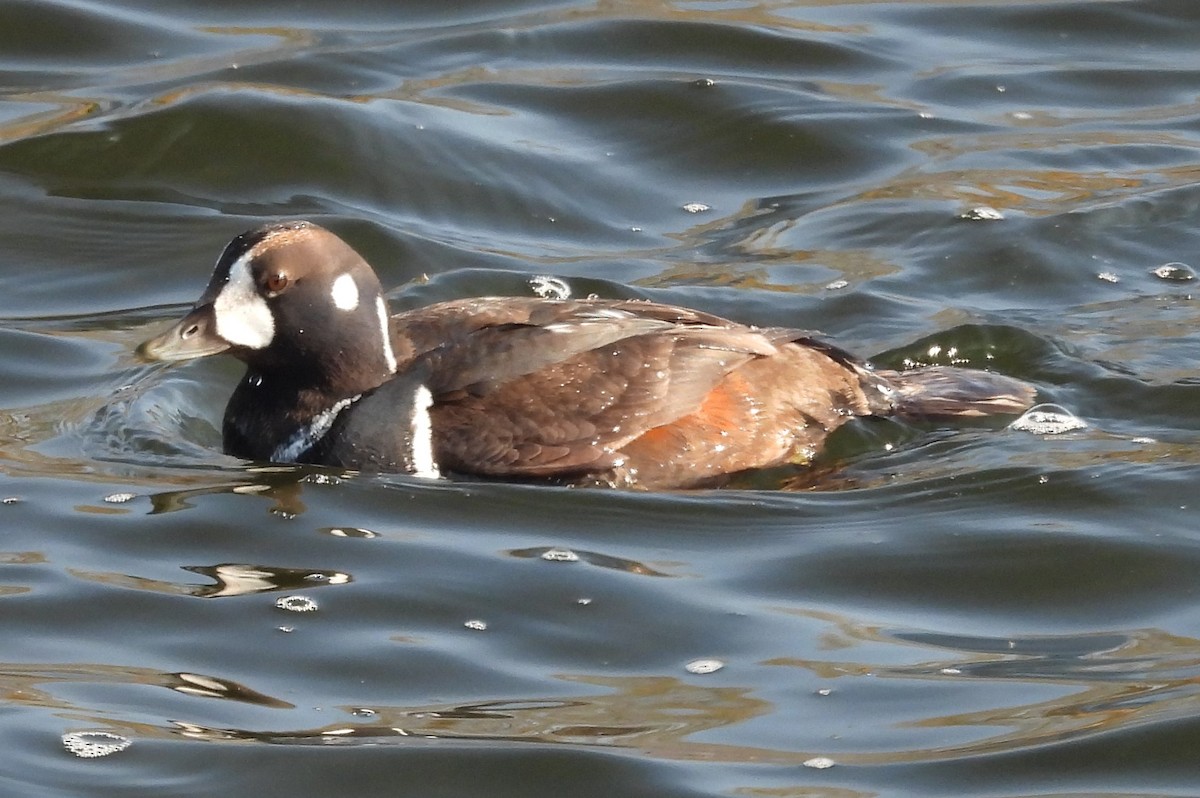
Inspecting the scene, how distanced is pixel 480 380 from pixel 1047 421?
7.07 ft

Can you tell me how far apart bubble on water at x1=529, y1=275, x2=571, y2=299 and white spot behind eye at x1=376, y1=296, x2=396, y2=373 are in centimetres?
176

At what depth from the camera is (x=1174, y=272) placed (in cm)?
908

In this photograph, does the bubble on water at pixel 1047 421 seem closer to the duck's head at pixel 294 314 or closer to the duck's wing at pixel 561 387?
the duck's wing at pixel 561 387

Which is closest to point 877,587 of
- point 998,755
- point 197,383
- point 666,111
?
point 998,755

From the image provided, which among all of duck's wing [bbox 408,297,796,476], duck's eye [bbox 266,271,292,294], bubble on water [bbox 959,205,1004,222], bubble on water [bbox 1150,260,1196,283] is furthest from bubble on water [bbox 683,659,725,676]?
bubble on water [bbox 959,205,1004,222]

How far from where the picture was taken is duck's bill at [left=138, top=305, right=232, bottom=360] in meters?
6.92

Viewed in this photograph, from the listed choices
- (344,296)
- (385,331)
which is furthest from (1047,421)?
(344,296)

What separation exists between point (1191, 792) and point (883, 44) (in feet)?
25.5

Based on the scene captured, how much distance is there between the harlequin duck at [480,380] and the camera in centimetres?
687

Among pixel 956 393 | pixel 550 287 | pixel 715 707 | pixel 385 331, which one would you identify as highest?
pixel 385 331

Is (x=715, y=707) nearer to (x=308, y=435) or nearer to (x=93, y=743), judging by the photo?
(x=93, y=743)

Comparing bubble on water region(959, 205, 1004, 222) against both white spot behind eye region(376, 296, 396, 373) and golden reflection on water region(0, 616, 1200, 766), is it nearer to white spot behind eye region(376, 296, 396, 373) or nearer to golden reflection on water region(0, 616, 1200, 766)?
white spot behind eye region(376, 296, 396, 373)

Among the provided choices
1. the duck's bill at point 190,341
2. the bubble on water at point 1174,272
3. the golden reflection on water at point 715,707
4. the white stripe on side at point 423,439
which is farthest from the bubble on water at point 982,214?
the golden reflection on water at point 715,707

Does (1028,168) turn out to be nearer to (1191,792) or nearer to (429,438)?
(429,438)
